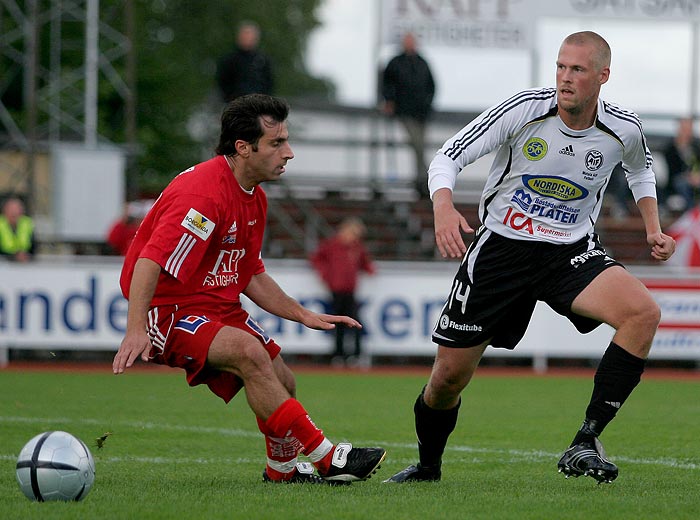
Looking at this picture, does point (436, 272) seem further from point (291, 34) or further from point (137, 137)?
point (291, 34)

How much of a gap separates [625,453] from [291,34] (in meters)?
44.9

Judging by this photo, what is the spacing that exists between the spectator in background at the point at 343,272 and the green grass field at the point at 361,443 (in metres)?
1.26

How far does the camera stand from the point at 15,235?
16594 mm

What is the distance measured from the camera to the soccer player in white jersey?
654cm

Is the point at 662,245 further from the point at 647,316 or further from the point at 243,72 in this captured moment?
the point at 243,72

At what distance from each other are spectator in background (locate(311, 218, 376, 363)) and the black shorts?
9.53 m

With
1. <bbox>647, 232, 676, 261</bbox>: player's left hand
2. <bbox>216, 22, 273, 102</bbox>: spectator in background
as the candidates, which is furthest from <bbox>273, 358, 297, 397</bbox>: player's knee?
<bbox>216, 22, 273, 102</bbox>: spectator in background

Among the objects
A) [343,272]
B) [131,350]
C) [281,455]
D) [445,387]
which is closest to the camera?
[131,350]

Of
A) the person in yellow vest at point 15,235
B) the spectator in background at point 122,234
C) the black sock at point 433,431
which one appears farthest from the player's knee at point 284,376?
the spectator in background at point 122,234

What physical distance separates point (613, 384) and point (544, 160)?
120cm

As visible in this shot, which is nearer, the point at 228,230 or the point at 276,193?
the point at 228,230

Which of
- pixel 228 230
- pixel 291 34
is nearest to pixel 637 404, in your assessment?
pixel 228 230

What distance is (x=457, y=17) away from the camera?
→ 19578 mm

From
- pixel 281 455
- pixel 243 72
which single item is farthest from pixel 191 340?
pixel 243 72
